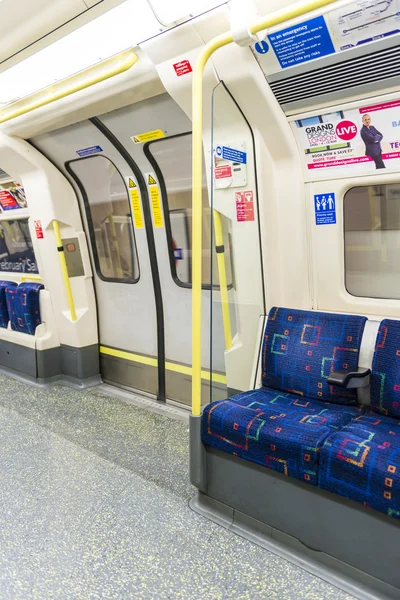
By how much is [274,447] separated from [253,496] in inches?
15.6

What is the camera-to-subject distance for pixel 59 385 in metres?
5.36

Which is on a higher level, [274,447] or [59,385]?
[274,447]

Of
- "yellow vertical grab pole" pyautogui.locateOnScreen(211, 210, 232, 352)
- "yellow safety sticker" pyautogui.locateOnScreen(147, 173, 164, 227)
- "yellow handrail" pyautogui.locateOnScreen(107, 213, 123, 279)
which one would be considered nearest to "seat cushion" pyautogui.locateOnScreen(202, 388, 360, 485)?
"yellow vertical grab pole" pyautogui.locateOnScreen(211, 210, 232, 352)

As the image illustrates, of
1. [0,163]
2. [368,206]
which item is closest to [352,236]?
[368,206]

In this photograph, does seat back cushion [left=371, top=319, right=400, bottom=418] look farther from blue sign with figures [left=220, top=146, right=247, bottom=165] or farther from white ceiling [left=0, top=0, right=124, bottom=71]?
white ceiling [left=0, top=0, right=124, bottom=71]

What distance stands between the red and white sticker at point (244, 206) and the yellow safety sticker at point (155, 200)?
4.39ft

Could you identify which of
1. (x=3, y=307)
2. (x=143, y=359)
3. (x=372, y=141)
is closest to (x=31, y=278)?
(x=3, y=307)

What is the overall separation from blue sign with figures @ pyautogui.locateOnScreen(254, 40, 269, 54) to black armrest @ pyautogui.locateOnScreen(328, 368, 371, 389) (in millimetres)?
1880

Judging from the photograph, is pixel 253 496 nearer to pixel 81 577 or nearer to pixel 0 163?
pixel 81 577

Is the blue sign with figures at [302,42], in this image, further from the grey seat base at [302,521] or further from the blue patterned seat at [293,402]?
the grey seat base at [302,521]

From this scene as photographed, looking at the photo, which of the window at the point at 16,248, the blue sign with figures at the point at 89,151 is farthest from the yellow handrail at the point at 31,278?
the blue sign with figures at the point at 89,151

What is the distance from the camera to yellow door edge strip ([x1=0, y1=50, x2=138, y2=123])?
3.06 metres

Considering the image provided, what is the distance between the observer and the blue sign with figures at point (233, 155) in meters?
2.96

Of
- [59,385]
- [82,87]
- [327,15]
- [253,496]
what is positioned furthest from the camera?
[59,385]
